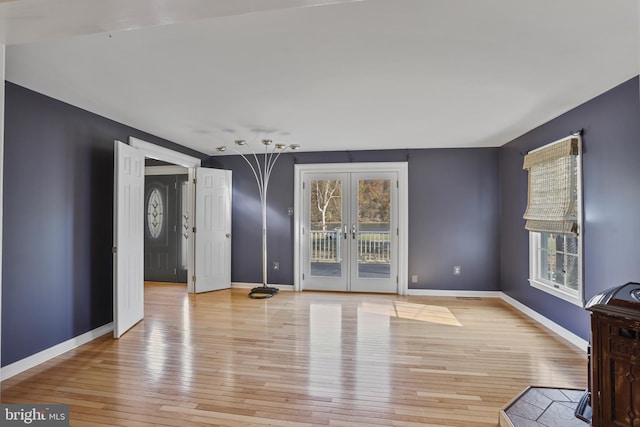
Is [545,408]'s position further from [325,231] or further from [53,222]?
[53,222]

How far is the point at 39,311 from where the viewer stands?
107 inches

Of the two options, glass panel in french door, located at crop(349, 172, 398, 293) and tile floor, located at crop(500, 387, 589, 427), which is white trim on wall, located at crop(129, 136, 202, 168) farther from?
tile floor, located at crop(500, 387, 589, 427)

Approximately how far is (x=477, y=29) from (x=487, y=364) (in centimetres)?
255

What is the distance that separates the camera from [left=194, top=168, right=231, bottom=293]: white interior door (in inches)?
200

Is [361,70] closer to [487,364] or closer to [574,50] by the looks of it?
[574,50]

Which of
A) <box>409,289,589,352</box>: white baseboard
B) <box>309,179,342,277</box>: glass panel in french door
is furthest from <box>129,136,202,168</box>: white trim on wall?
<box>409,289,589,352</box>: white baseboard

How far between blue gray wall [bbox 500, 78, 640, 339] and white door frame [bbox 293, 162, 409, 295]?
1.83 metres

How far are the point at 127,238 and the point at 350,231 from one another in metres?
3.14

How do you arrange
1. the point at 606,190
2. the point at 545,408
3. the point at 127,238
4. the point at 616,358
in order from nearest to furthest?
the point at 616,358 → the point at 545,408 → the point at 606,190 → the point at 127,238

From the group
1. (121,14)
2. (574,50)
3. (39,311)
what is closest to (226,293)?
(39,311)

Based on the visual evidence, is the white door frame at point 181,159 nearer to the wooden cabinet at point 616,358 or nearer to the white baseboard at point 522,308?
the white baseboard at point 522,308

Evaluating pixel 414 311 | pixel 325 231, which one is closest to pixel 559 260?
pixel 414 311

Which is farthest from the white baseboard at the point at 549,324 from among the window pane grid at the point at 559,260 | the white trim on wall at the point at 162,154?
the white trim on wall at the point at 162,154

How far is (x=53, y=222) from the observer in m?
2.87
